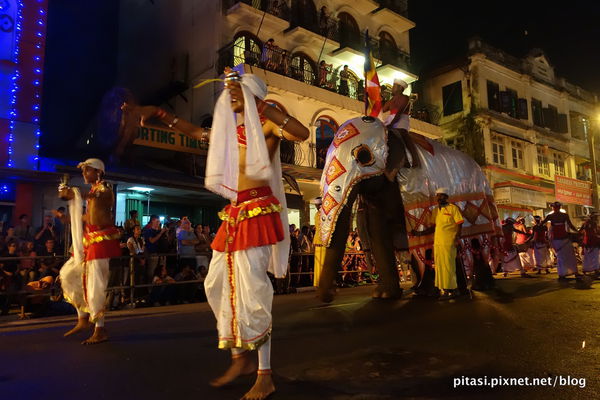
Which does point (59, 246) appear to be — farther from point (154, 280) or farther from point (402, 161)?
point (402, 161)

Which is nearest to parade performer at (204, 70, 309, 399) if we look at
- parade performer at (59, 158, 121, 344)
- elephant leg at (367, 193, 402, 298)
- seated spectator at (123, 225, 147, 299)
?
parade performer at (59, 158, 121, 344)

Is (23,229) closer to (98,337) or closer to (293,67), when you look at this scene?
(98,337)

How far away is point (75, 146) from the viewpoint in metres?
16.4

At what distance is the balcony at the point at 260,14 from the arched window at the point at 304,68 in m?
1.32

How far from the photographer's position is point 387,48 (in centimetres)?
2172

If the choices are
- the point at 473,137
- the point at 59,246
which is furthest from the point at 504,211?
the point at 59,246

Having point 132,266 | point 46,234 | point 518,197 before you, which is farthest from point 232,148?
point 518,197

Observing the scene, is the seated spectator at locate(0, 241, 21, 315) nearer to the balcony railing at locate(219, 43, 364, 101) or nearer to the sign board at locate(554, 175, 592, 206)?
the balcony railing at locate(219, 43, 364, 101)

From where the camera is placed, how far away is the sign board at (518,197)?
23938mm

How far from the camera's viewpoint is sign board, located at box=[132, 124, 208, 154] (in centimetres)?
1273

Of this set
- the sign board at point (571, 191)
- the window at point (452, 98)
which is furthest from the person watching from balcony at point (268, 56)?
the sign board at point (571, 191)

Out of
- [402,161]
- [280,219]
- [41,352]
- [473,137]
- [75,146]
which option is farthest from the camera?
[473,137]

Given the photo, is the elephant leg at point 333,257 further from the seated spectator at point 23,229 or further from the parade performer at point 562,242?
the seated spectator at point 23,229

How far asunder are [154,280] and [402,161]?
16.1 ft
